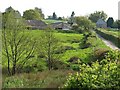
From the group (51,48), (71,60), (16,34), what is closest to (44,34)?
(51,48)

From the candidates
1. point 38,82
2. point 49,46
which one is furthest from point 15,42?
point 38,82

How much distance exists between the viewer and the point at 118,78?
24.3 ft

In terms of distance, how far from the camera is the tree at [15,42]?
26.6m

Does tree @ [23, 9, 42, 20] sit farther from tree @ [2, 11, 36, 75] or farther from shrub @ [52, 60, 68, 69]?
tree @ [2, 11, 36, 75]

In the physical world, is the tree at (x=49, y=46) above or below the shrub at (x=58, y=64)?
above

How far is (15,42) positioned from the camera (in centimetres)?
2666

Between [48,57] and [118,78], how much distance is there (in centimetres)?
2391

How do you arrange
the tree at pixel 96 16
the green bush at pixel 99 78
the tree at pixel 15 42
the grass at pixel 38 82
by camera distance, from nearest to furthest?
the green bush at pixel 99 78
the grass at pixel 38 82
the tree at pixel 15 42
the tree at pixel 96 16

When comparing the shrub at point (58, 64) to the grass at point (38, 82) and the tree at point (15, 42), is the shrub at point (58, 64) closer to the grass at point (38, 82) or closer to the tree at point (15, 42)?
the tree at point (15, 42)

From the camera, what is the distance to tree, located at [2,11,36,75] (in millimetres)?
26609

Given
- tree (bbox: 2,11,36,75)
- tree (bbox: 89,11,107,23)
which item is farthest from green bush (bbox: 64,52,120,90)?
tree (bbox: 89,11,107,23)

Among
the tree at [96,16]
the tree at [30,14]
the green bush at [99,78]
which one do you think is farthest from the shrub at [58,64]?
the tree at [96,16]

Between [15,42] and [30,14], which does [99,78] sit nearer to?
[15,42]

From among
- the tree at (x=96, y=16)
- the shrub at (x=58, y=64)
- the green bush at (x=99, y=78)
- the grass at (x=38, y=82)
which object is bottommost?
the shrub at (x=58, y=64)
